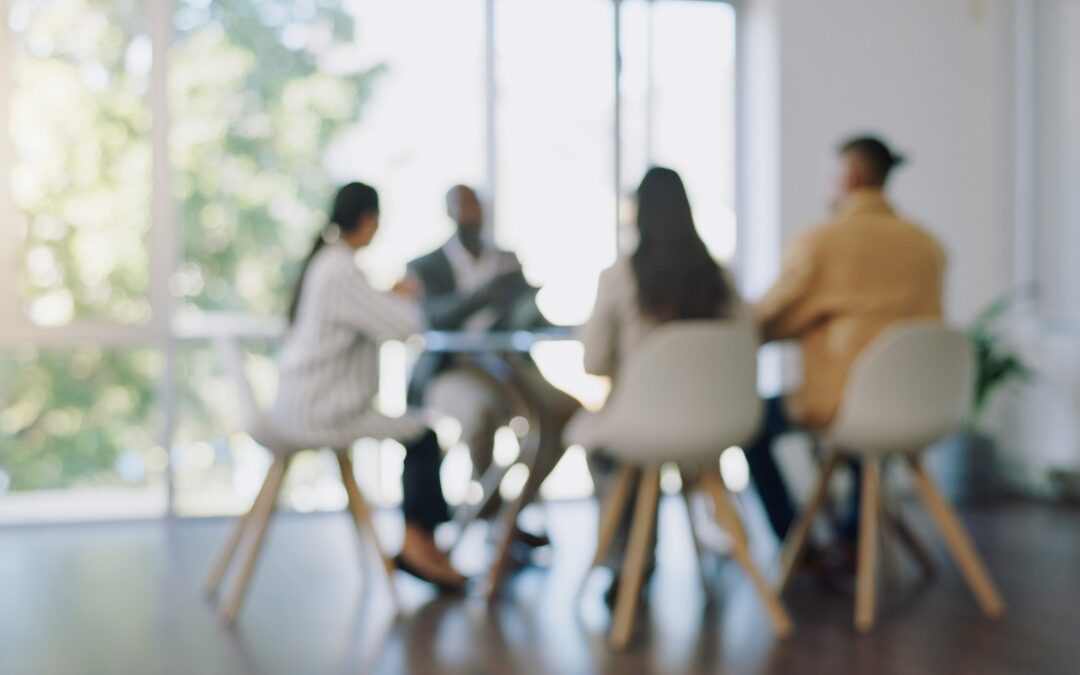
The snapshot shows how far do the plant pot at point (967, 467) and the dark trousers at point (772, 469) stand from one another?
1692 millimetres

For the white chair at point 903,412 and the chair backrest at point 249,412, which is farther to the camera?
the chair backrest at point 249,412

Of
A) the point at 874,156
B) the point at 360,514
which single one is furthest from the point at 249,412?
the point at 874,156

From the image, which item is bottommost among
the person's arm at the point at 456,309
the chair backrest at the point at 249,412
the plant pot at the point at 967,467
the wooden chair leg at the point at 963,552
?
the plant pot at the point at 967,467

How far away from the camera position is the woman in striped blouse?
10.9 feet

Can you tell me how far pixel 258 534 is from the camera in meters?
3.42

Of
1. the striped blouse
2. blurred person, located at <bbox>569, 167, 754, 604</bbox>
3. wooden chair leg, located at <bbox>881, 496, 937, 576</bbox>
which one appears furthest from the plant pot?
the striped blouse

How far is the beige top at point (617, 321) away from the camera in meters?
3.14

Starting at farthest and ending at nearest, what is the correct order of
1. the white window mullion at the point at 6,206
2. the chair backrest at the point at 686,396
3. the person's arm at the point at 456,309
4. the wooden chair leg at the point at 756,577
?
the white window mullion at the point at 6,206, the person's arm at the point at 456,309, the wooden chair leg at the point at 756,577, the chair backrest at the point at 686,396

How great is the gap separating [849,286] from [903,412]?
1.32 ft

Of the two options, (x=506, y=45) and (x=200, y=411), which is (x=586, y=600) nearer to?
(x=200, y=411)

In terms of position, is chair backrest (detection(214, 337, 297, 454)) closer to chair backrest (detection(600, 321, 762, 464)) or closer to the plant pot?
chair backrest (detection(600, 321, 762, 464))

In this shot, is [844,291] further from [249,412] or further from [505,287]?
[249,412]

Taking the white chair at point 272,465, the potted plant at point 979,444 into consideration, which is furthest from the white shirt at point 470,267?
the potted plant at point 979,444

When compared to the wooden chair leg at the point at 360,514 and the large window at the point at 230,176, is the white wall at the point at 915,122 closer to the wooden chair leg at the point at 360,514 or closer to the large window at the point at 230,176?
the large window at the point at 230,176
